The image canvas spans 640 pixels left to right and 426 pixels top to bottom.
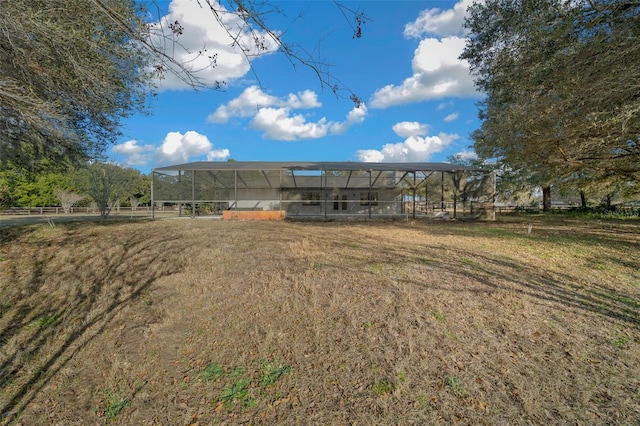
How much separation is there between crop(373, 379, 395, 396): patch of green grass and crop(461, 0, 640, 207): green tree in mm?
6170

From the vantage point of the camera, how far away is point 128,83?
5.80m

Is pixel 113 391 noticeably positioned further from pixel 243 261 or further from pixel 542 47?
pixel 542 47

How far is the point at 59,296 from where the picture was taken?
15.6 feet

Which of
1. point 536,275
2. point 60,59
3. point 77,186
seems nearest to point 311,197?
point 77,186

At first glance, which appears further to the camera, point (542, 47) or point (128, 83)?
point (542, 47)

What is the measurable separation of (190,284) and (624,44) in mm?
9030

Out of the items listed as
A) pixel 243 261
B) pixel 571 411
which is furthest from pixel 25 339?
pixel 571 411

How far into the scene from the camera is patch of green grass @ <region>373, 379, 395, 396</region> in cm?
249

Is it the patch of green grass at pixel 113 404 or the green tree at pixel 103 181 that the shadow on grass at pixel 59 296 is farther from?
the green tree at pixel 103 181

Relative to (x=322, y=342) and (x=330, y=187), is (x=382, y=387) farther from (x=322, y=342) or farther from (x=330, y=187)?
(x=330, y=187)

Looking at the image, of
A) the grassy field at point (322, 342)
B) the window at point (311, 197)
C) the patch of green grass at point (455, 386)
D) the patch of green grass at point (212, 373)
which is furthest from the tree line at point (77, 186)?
the patch of green grass at point (455, 386)

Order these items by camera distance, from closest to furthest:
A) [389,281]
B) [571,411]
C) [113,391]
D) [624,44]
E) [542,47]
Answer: [571,411] < [113,391] < [389,281] < [624,44] < [542,47]

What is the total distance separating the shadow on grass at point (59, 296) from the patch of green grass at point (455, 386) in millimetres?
3579

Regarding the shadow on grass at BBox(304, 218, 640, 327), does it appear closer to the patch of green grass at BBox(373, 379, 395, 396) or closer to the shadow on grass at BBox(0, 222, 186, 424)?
the patch of green grass at BBox(373, 379, 395, 396)
